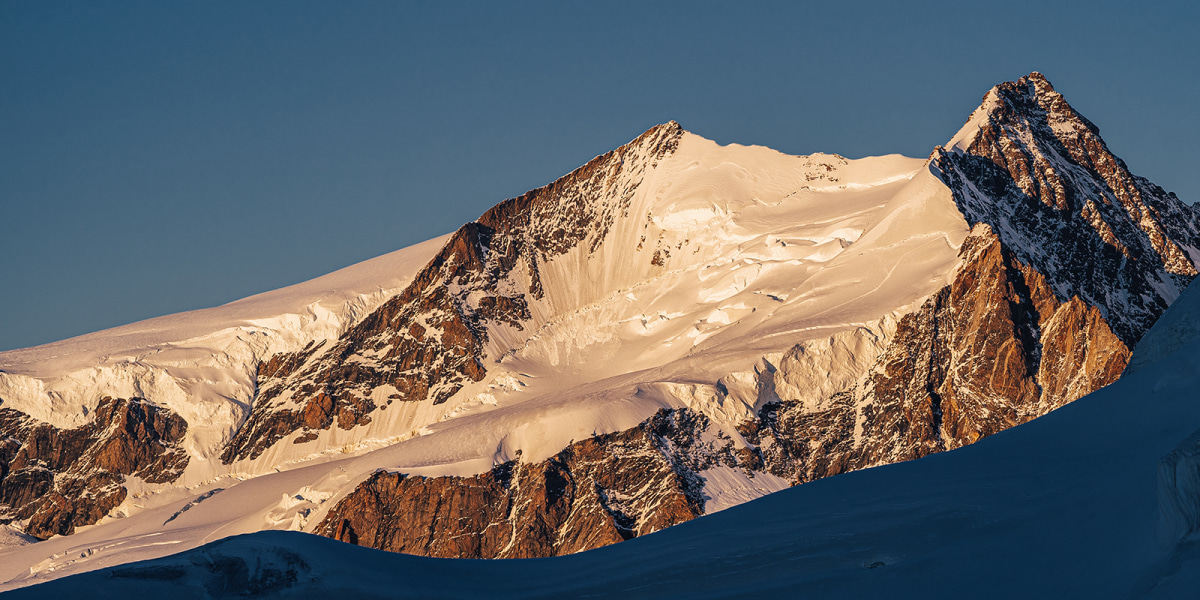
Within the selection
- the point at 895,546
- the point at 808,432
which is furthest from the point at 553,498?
the point at 895,546

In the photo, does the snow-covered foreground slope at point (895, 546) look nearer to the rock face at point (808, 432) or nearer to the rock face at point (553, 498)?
the rock face at point (553, 498)

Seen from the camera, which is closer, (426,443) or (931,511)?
(931,511)

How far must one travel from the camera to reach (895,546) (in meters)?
21.6

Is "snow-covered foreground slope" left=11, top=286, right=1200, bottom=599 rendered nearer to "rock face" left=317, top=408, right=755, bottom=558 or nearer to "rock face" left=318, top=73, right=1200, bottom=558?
"rock face" left=317, top=408, right=755, bottom=558

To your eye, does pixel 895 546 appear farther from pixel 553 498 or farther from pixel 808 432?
pixel 808 432

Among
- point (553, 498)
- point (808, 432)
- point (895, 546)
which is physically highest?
point (895, 546)

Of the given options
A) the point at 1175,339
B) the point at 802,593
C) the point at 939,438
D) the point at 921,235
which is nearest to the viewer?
the point at 802,593

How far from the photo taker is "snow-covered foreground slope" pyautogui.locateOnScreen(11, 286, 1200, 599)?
19.9 meters

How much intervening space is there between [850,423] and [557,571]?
6688 inches

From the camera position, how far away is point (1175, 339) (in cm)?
2434

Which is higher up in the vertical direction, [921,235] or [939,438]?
[921,235]

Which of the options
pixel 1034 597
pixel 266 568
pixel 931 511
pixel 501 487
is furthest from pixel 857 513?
pixel 501 487

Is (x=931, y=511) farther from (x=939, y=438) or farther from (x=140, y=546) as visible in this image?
(x=140, y=546)

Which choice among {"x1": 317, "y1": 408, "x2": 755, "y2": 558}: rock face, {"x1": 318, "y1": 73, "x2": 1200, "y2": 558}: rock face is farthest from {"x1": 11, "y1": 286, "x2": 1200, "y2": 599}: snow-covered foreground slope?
{"x1": 318, "y1": 73, "x2": 1200, "y2": 558}: rock face
